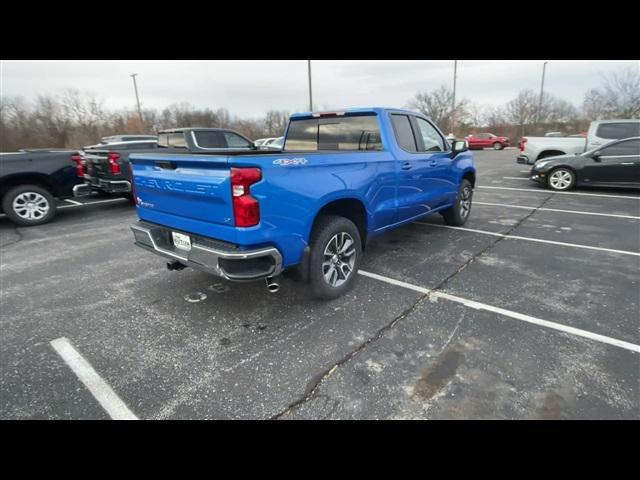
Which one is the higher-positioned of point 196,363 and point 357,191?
point 357,191

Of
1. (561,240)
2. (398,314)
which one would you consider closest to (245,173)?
(398,314)

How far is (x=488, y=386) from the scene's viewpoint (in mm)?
2379

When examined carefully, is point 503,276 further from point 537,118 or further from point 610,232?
point 537,118

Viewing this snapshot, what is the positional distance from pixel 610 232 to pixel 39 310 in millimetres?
8185

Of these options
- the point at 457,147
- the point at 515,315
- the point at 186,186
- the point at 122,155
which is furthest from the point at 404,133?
the point at 122,155

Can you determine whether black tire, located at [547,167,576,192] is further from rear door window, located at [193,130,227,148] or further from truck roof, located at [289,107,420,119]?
rear door window, located at [193,130,227,148]

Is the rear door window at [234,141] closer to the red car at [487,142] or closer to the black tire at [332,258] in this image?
the black tire at [332,258]

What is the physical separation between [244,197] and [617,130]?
12694 millimetres

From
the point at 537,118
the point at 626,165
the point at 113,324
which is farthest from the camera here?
the point at 537,118

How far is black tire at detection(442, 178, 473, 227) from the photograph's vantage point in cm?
607

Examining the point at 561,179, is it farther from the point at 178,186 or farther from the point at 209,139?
the point at 178,186

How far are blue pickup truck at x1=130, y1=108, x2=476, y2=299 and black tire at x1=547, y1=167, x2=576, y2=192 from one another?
280 inches

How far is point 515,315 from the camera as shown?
10.8 ft

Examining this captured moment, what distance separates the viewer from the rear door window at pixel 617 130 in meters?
10.3
